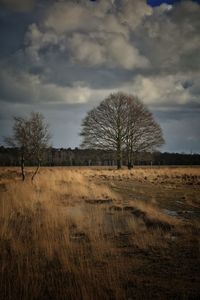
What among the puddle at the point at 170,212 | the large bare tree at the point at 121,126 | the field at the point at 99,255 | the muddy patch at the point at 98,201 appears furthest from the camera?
the large bare tree at the point at 121,126

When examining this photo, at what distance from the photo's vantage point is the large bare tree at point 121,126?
36.7 metres

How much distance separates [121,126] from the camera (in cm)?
3694

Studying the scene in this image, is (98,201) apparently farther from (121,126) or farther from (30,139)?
(121,126)

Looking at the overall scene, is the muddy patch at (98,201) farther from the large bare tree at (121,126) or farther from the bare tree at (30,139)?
the large bare tree at (121,126)

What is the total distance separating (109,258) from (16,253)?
5.90 feet

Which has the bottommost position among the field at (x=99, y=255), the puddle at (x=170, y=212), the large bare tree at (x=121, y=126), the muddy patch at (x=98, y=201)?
the field at (x=99, y=255)

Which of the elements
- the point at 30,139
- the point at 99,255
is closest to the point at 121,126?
the point at 30,139

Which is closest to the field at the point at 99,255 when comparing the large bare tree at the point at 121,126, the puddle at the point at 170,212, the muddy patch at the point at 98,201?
the puddle at the point at 170,212

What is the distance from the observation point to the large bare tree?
36719 mm

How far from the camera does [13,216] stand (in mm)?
9281

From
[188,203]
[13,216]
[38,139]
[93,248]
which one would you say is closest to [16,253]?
[93,248]

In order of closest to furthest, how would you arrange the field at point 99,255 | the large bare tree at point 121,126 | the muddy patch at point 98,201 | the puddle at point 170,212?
1. the field at point 99,255
2. the puddle at point 170,212
3. the muddy patch at point 98,201
4. the large bare tree at point 121,126

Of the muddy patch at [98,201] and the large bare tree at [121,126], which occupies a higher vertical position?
the large bare tree at [121,126]

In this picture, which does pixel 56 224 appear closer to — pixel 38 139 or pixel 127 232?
pixel 127 232
